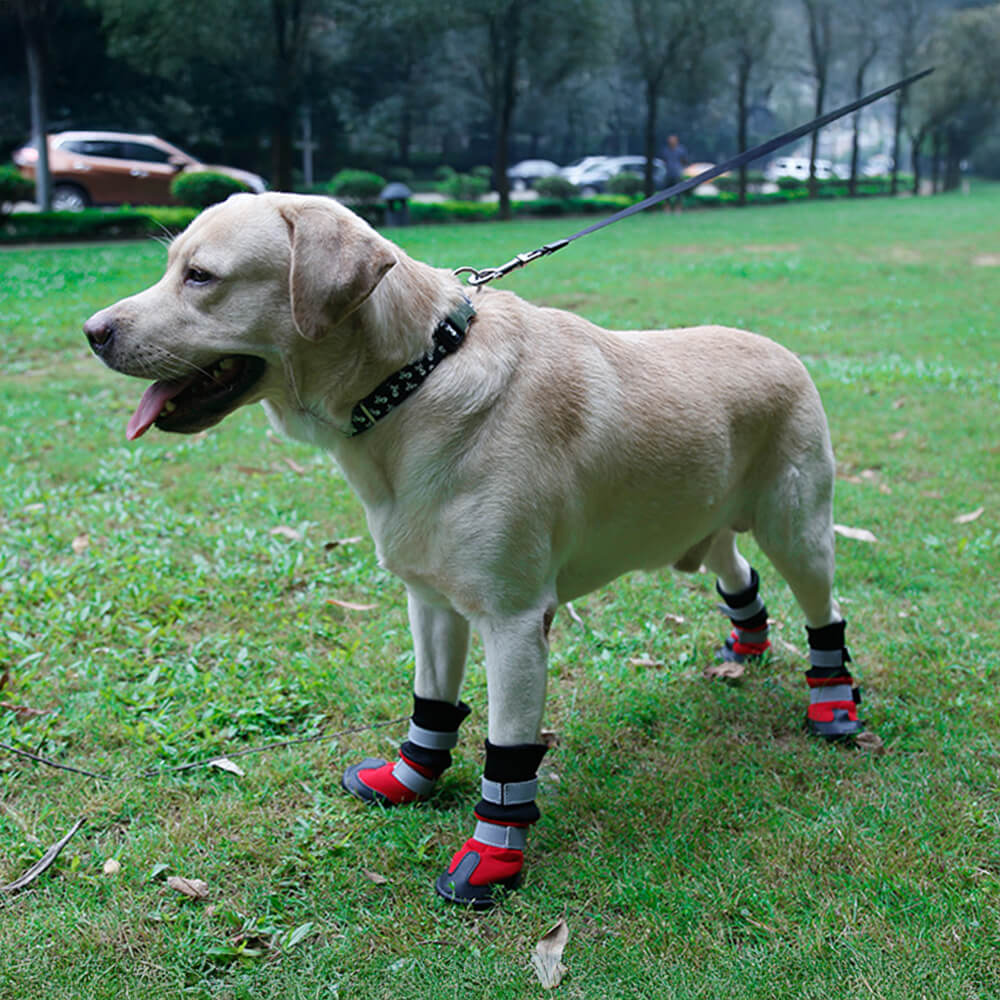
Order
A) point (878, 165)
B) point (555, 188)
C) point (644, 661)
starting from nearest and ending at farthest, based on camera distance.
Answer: point (644, 661) < point (555, 188) < point (878, 165)

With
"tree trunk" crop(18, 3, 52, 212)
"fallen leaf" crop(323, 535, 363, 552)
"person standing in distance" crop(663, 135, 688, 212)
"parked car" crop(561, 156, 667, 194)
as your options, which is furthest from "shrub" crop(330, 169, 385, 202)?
"fallen leaf" crop(323, 535, 363, 552)

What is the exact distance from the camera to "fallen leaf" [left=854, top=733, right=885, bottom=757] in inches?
135

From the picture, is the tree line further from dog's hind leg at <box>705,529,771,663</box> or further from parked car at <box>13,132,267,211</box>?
dog's hind leg at <box>705,529,771,663</box>

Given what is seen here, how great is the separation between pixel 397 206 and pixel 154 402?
25.4 m

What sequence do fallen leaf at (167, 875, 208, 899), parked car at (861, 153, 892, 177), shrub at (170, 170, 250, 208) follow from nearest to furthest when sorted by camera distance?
fallen leaf at (167, 875, 208, 899), shrub at (170, 170, 250, 208), parked car at (861, 153, 892, 177)

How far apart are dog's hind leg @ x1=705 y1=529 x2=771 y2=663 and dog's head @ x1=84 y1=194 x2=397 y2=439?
6.38 ft

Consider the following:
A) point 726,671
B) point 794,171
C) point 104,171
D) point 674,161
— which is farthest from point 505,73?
point 794,171

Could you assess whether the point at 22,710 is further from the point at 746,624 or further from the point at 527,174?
the point at 527,174

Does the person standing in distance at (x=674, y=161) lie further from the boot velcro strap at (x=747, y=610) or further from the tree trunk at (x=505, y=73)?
the boot velcro strap at (x=747, y=610)

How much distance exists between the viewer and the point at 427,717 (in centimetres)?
318

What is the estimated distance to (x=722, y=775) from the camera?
3.31 metres

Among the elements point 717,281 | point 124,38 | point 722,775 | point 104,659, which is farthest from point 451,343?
point 124,38

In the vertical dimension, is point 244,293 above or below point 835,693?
above

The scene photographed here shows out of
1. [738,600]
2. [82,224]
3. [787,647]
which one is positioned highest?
[82,224]
